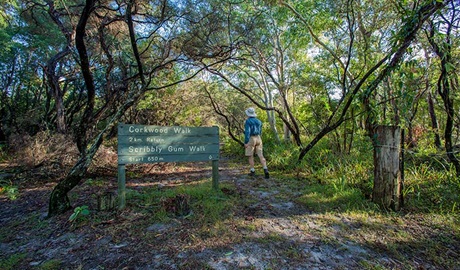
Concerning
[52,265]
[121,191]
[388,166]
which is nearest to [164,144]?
[121,191]

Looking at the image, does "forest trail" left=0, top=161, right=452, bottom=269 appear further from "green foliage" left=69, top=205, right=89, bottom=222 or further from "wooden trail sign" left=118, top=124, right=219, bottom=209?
"wooden trail sign" left=118, top=124, right=219, bottom=209

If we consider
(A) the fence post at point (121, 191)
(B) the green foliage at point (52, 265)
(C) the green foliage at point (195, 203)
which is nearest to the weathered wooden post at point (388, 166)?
(C) the green foliage at point (195, 203)

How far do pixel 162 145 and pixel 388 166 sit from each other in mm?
3617

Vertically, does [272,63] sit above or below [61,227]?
above

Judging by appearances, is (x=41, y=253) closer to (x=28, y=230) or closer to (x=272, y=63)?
(x=28, y=230)

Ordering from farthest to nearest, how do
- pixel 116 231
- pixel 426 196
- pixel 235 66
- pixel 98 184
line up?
1. pixel 235 66
2. pixel 98 184
3. pixel 426 196
4. pixel 116 231

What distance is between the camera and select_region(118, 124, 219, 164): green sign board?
3471 mm

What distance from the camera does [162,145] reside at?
3.80 m

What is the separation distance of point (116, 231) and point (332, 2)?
693cm

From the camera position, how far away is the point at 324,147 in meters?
6.84

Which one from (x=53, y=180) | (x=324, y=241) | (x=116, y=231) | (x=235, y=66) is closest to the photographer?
(x=324, y=241)

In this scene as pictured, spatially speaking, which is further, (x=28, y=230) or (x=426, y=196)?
(x=426, y=196)

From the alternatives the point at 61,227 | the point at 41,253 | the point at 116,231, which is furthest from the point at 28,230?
the point at 116,231

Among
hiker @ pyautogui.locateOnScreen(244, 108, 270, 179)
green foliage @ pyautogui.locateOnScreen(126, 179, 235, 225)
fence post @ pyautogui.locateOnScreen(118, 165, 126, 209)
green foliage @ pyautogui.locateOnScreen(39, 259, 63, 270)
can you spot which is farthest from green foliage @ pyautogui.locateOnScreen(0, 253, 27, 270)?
hiker @ pyautogui.locateOnScreen(244, 108, 270, 179)
